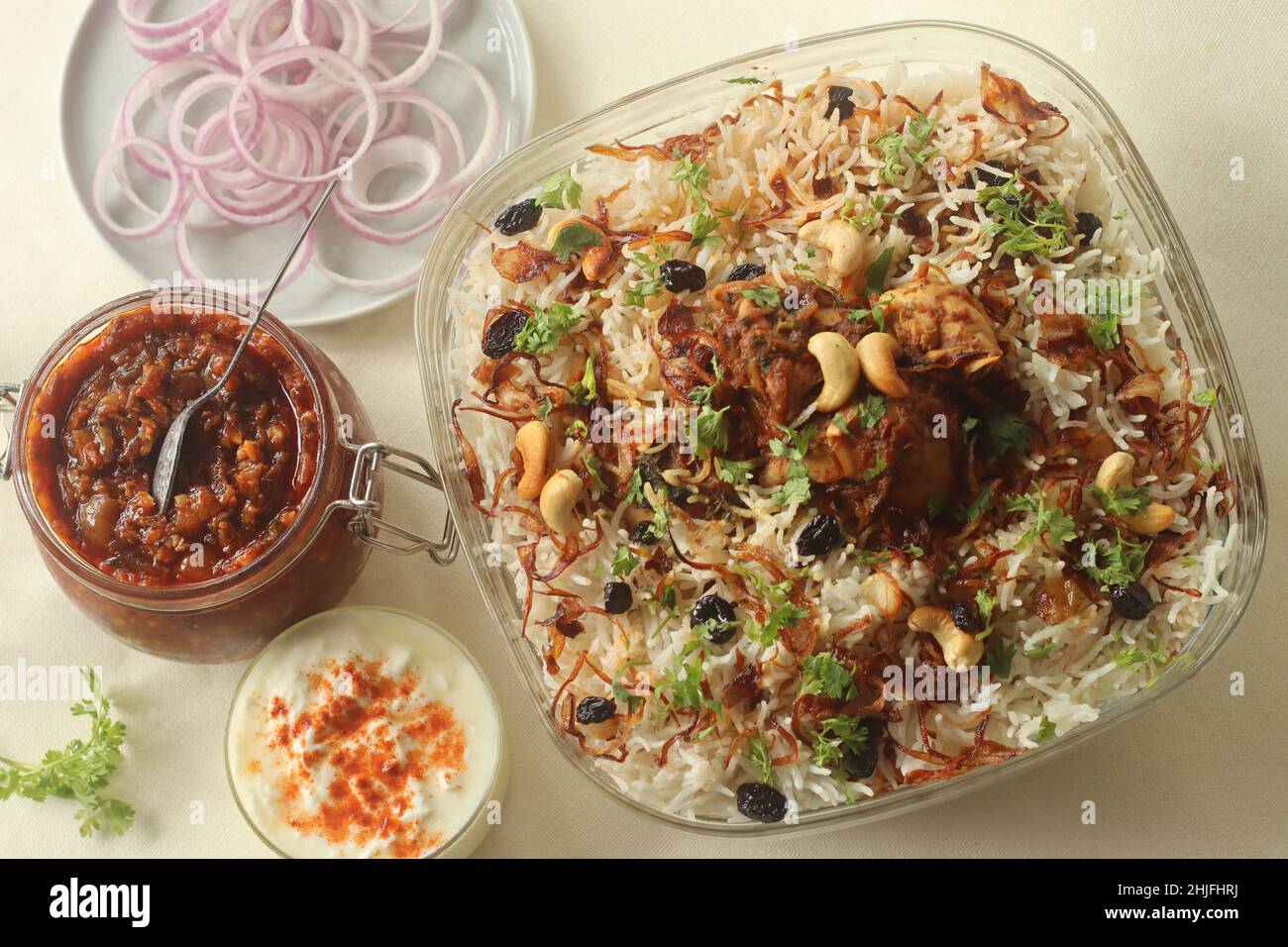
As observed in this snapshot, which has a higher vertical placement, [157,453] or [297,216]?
[297,216]

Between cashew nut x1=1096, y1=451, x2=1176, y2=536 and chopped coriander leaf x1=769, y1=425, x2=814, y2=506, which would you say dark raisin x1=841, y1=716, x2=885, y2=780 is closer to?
chopped coriander leaf x1=769, y1=425, x2=814, y2=506

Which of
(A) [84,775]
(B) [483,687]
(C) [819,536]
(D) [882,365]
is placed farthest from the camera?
(A) [84,775]

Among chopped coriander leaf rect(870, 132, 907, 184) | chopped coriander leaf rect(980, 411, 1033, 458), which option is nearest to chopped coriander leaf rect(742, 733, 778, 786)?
chopped coriander leaf rect(980, 411, 1033, 458)

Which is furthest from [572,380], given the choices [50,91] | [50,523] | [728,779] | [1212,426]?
[50,91]

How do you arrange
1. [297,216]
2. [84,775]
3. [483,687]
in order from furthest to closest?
1. [297,216]
2. [84,775]
3. [483,687]

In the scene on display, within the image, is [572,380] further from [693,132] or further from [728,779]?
[728,779]

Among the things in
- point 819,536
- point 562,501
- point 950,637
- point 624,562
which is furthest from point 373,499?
point 950,637

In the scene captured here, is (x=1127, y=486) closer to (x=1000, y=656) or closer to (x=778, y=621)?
(x=1000, y=656)
